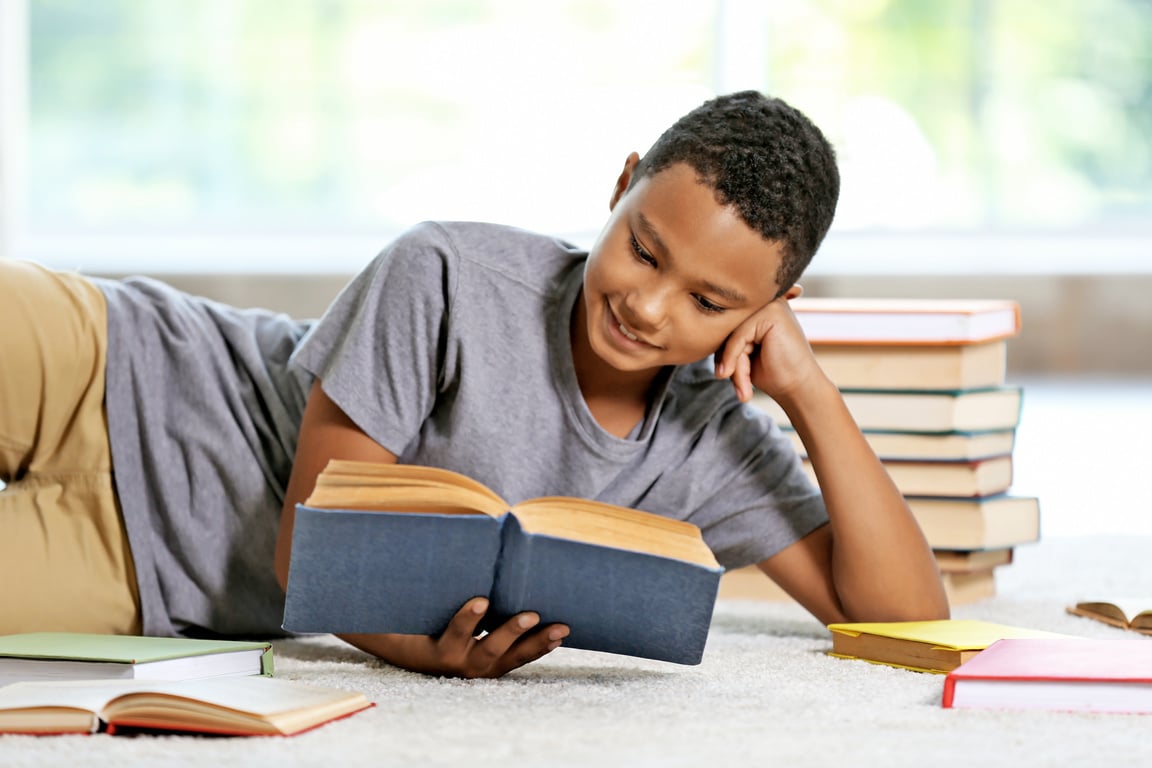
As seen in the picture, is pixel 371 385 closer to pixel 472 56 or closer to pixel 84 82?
pixel 472 56

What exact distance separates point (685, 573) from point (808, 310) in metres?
0.75

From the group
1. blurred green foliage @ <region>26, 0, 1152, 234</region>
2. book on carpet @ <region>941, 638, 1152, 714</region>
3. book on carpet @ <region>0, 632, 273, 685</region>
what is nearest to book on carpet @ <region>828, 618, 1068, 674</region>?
book on carpet @ <region>941, 638, 1152, 714</region>

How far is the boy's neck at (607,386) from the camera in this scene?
1375 millimetres

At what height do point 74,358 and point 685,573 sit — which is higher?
point 74,358

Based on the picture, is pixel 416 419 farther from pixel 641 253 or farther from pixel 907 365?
pixel 907 365

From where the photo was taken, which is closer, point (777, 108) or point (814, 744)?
point (814, 744)

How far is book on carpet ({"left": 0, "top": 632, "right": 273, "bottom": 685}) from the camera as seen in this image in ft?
3.54

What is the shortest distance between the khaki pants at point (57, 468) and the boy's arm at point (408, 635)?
0.61 ft

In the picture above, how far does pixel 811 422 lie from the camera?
1373 millimetres

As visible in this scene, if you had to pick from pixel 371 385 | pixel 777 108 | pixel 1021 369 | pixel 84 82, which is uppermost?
pixel 84 82

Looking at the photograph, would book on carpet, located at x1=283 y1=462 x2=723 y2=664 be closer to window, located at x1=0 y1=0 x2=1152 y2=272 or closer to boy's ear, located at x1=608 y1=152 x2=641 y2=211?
boy's ear, located at x1=608 y1=152 x2=641 y2=211

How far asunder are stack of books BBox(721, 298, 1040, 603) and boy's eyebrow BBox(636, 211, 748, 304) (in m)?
0.52

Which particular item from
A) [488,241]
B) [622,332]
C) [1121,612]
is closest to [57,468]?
[488,241]

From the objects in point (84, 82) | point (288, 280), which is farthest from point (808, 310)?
point (84, 82)
